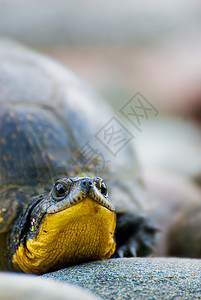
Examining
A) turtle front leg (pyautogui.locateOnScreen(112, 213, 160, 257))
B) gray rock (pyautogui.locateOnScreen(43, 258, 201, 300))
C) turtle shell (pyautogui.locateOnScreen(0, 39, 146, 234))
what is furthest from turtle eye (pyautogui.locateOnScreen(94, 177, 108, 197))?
turtle front leg (pyautogui.locateOnScreen(112, 213, 160, 257))

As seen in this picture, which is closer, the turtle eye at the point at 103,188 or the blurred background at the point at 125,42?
the turtle eye at the point at 103,188

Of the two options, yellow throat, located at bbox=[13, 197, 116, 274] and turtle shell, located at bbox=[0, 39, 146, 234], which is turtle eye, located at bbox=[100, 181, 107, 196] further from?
turtle shell, located at bbox=[0, 39, 146, 234]

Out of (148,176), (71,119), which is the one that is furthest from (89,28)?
(71,119)

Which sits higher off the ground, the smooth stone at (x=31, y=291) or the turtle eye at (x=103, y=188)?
the turtle eye at (x=103, y=188)

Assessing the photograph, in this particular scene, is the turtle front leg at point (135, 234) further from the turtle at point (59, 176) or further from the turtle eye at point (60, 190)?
the turtle eye at point (60, 190)

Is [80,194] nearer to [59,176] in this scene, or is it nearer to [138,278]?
[138,278]

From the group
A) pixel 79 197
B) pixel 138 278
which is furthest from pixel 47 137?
pixel 138 278

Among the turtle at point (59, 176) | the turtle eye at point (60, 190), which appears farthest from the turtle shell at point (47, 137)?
the turtle eye at point (60, 190)
